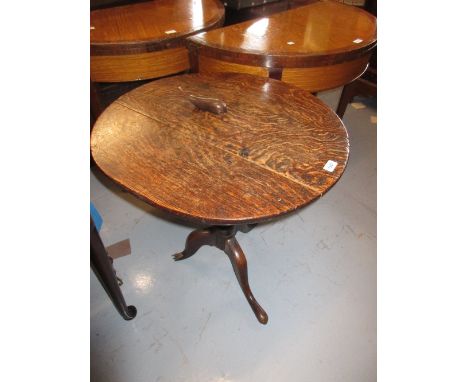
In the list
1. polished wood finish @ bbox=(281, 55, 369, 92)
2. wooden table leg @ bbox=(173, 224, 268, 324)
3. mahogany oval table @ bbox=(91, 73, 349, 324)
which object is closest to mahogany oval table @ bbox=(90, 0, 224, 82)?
mahogany oval table @ bbox=(91, 73, 349, 324)

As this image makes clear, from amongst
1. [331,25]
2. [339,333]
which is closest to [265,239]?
[339,333]

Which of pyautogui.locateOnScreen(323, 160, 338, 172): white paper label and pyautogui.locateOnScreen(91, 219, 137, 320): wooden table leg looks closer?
pyautogui.locateOnScreen(323, 160, 338, 172): white paper label

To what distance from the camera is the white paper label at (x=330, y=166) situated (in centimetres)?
77

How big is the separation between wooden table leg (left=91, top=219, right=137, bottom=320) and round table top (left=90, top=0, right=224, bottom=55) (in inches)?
34.2

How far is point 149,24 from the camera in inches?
57.5

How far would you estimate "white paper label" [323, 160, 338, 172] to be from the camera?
30.3 inches

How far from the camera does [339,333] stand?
3.86 ft

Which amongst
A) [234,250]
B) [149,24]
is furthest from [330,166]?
[149,24]

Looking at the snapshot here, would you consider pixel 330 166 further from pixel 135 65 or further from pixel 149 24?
pixel 149 24

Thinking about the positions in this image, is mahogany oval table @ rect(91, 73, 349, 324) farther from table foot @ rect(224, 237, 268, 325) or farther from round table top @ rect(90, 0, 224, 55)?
round table top @ rect(90, 0, 224, 55)

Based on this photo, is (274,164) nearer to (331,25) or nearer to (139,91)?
(139,91)

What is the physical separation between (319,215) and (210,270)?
0.67 m

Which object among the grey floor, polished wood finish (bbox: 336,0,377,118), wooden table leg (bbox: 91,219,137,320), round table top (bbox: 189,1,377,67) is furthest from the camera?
polished wood finish (bbox: 336,0,377,118)

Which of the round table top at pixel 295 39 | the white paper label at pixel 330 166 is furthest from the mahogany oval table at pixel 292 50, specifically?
the white paper label at pixel 330 166
